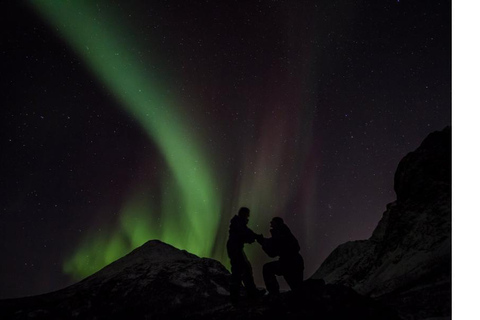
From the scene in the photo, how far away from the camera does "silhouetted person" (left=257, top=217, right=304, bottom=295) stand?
5992 millimetres

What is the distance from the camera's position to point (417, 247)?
7539mm

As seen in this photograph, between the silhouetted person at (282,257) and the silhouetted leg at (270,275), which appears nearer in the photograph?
the silhouetted person at (282,257)

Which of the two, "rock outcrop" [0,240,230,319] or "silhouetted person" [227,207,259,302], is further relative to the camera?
"rock outcrop" [0,240,230,319]

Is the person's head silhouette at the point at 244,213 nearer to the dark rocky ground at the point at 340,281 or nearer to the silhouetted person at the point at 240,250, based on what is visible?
the silhouetted person at the point at 240,250

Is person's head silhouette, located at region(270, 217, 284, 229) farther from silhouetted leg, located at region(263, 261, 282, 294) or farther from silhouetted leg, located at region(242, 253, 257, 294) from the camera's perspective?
silhouetted leg, located at region(242, 253, 257, 294)

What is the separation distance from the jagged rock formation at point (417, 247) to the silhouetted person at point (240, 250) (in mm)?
2604

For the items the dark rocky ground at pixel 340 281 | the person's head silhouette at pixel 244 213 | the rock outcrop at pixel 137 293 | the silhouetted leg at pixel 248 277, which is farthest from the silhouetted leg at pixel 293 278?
the rock outcrop at pixel 137 293

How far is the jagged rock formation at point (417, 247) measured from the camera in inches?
224

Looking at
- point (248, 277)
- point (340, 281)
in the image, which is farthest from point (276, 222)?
point (340, 281)

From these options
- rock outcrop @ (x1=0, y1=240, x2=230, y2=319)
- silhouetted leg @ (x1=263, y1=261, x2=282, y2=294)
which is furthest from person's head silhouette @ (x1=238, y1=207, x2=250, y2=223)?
rock outcrop @ (x1=0, y1=240, x2=230, y2=319)

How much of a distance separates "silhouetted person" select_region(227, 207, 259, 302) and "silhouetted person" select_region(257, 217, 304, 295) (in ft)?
1.20

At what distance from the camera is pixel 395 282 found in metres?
7.14
